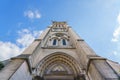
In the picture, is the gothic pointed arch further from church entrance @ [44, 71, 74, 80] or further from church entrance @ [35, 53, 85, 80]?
church entrance @ [44, 71, 74, 80]

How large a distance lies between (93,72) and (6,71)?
4024mm

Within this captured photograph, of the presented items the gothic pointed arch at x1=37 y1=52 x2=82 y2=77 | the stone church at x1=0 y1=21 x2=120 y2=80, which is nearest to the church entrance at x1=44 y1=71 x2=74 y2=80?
the stone church at x1=0 y1=21 x2=120 y2=80

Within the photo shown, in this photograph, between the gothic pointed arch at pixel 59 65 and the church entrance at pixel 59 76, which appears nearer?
the church entrance at pixel 59 76

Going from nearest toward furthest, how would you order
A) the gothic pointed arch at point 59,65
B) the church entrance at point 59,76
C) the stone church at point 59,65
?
the stone church at point 59,65 → the church entrance at point 59,76 → the gothic pointed arch at point 59,65

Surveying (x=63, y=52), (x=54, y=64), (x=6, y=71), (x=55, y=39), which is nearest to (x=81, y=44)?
(x=63, y=52)

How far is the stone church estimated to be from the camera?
7836 mm

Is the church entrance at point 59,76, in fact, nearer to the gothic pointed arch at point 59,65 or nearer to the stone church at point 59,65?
the stone church at point 59,65

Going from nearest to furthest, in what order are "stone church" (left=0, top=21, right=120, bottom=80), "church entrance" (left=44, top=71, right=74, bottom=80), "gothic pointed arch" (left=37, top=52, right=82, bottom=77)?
"stone church" (left=0, top=21, right=120, bottom=80) → "church entrance" (left=44, top=71, right=74, bottom=80) → "gothic pointed arch" (left=37, top=52, right=82, bottom=77)

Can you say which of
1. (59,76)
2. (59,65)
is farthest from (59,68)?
(59,76)

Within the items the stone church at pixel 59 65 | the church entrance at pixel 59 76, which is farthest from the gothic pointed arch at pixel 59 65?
the church entrance at pixel 59 76

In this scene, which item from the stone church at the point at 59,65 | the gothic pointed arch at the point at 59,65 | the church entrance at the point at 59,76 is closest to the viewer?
the stone church at the point at 59,65

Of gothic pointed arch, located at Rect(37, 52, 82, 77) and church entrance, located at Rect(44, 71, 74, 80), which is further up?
gothic pointed arch, located at Rect(37, 52, 82, 77)

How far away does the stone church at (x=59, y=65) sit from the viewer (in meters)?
7.84

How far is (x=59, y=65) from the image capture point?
13047 mm
